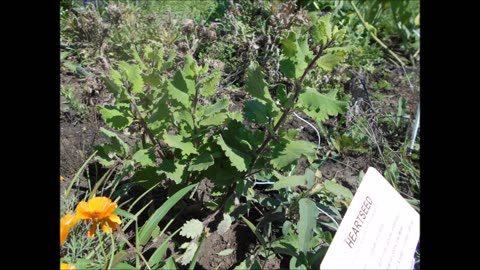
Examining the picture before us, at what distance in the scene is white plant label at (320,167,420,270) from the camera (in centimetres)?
118

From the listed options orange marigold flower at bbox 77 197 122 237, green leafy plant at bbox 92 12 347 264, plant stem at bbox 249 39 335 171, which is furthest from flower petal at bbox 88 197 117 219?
plant stem at bbox 249 39 335 171

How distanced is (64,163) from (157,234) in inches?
21.8

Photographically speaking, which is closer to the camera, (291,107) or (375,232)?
(375,232)

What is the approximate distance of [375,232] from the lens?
1.27 meters

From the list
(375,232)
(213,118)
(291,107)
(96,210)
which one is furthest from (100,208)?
(375,232)

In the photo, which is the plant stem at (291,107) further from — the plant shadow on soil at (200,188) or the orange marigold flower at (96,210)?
the orange marigold flower at (96,210)

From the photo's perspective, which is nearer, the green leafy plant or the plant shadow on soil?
the green leafy plant

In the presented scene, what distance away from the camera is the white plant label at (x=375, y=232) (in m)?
1.18

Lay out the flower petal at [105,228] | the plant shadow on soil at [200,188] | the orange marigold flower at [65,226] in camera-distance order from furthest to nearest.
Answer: the plant shadow on soil at [200,188] → the flower petal at [105,228] → the orange marigold flower at [65,226]

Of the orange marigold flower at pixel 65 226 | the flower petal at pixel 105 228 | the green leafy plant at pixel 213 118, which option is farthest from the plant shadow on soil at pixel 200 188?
the orange marigold flower at pixel 65 226

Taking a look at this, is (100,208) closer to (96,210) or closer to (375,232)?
(96,210)

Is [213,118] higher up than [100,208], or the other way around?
[213,118]

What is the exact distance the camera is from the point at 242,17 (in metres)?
2.88

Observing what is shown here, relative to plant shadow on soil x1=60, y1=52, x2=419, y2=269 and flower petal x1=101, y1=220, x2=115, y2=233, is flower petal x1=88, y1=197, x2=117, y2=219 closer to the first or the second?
flower petal x1=101, y1=220, x2=115, y2=233
